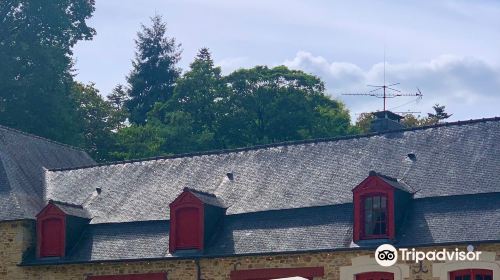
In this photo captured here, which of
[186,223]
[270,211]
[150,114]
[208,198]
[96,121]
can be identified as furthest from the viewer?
[150,114]

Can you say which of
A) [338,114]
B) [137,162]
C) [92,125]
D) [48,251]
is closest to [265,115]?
[338,114]

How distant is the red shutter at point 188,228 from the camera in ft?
92.1

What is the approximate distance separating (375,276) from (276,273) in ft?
8.93

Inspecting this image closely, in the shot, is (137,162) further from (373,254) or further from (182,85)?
(182,85)

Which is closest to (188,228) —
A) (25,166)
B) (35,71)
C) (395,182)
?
(395,182)

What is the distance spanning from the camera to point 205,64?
177 feet

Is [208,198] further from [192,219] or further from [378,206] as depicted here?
[378,206]

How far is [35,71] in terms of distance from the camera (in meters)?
46.8

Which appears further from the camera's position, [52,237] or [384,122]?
[384,122]

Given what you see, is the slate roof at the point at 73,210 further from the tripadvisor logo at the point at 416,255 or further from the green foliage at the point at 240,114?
the green foliage at the point at 240,114

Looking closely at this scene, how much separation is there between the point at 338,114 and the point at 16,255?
25.8 metres

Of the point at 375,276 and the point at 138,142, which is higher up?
the point at 138,142

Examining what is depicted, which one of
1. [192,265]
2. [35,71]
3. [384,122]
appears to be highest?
[35,71]

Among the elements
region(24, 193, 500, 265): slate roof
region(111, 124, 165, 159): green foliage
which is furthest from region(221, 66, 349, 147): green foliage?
region(24, 193, 500, 265): slate roof
